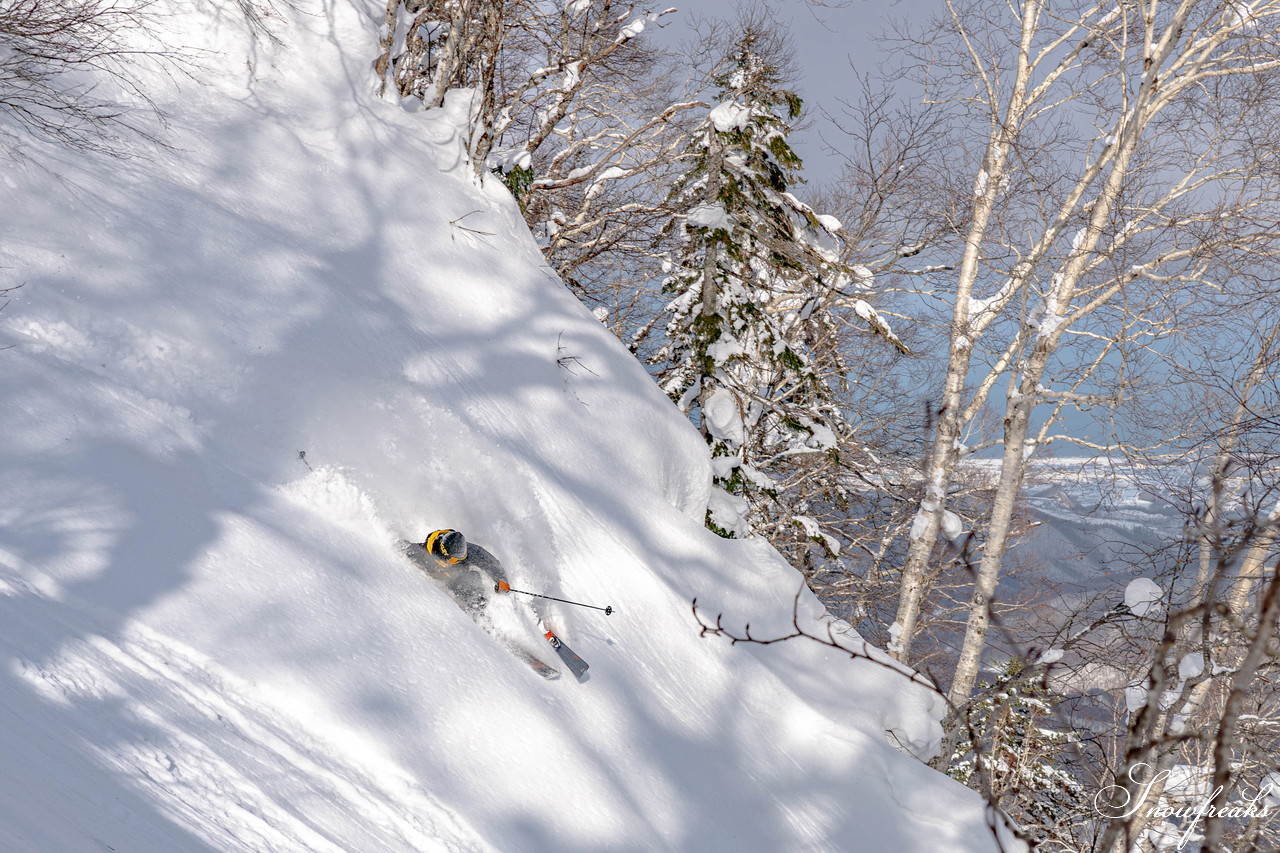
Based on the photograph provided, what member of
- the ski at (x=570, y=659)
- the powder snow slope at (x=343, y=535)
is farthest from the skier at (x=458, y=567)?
the ski at (x=570, y=659)

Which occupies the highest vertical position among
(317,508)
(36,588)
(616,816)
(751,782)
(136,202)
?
(136,202)

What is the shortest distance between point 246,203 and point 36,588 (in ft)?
11.2

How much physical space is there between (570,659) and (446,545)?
3.66ft

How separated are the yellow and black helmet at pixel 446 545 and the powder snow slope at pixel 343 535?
188 millimetres

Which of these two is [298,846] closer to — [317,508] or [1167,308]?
[317,508]

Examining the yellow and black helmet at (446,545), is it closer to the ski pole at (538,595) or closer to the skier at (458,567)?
the skier at (458,567)

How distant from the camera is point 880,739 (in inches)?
259

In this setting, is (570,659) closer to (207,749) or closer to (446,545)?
(446,545)

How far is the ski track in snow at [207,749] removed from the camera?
2.45 metres

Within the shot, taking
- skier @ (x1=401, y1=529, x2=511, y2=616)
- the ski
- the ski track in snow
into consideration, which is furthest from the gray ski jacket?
the ski track in snow

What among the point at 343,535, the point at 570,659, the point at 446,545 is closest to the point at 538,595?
the point at 570,659

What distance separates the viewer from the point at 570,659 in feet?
15.5

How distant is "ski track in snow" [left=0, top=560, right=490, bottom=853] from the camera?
245 centimetres

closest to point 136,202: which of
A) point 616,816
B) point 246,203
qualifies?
point 246,203
